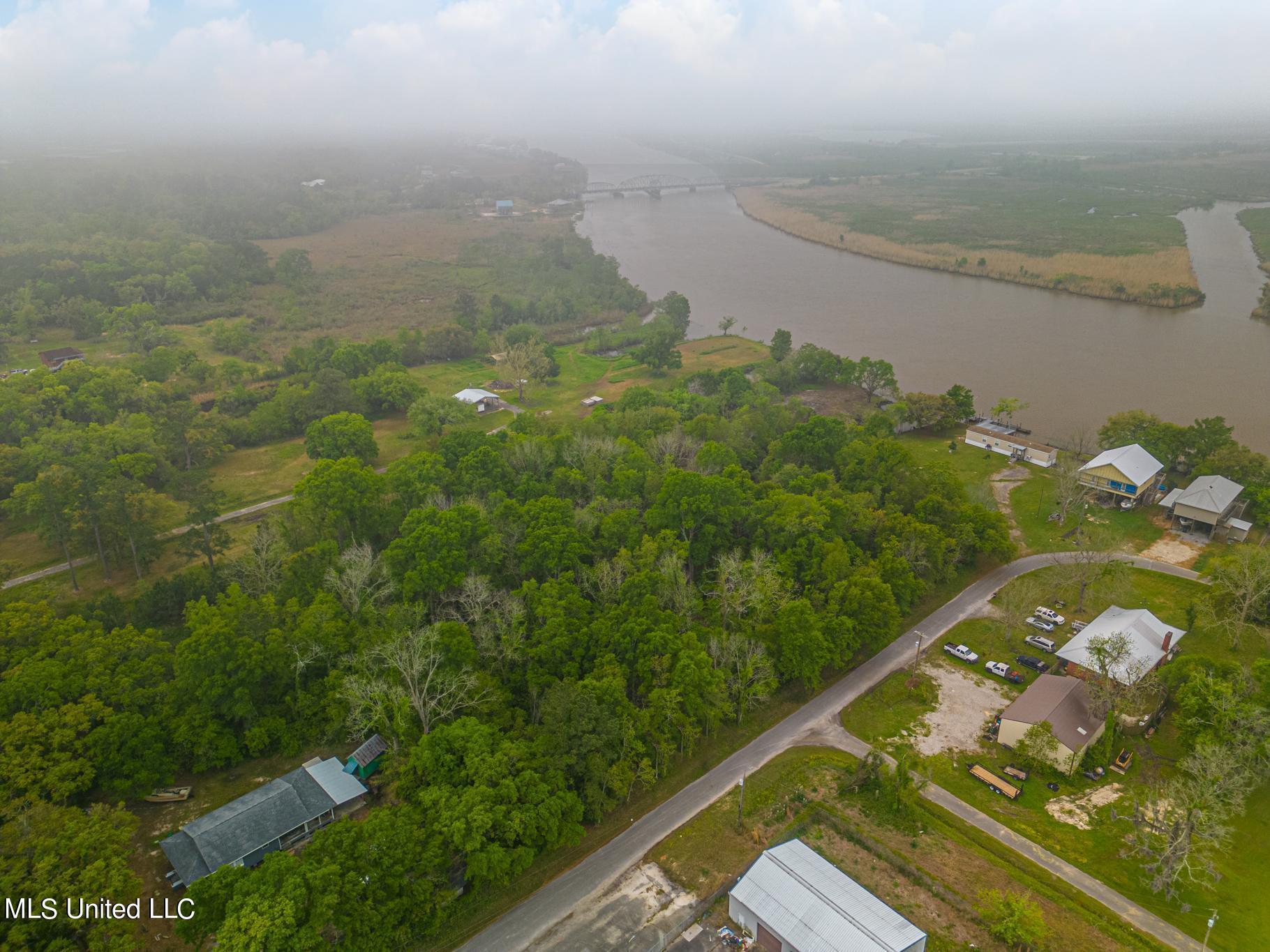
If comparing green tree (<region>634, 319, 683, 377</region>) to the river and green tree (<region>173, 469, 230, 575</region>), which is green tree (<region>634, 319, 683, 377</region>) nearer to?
the river

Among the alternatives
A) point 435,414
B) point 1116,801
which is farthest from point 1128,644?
point 435,414

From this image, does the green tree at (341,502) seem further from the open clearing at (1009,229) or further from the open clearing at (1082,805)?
the open clearing at (1009,229)

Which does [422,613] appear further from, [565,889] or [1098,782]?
[1098,782]

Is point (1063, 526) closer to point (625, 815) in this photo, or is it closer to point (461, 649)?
point (625, 815)

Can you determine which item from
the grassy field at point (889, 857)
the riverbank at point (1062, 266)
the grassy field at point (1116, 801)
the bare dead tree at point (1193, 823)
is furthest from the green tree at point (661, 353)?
the bare dead tree at point (1193, 823)

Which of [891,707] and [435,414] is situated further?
[435,414]

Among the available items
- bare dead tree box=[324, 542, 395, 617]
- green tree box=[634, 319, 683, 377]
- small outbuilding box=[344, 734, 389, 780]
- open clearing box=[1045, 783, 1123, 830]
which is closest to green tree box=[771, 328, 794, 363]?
green tree box=[634, 319, 683, 377]
